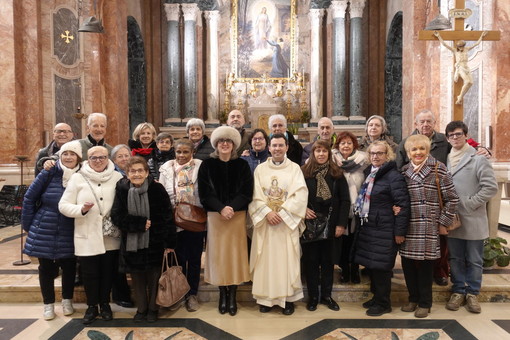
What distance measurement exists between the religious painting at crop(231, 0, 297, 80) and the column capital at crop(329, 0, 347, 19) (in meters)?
1.46

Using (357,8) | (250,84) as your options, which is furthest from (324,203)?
(357,8)

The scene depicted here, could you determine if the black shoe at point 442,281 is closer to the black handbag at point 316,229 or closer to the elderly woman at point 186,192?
the black handbag at point 316,229

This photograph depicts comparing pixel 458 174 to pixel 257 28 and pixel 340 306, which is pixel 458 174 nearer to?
pixel 340 306

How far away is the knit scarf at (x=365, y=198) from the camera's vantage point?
161 inches

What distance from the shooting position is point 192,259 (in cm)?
430

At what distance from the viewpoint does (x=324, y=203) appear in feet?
13.7

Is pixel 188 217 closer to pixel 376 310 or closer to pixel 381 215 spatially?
pixel 381 215

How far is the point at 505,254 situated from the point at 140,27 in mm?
13219

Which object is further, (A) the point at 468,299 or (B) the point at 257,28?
(B) the point at 257,28

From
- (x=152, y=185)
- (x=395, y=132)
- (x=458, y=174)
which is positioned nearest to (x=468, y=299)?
(x=458, y=174)

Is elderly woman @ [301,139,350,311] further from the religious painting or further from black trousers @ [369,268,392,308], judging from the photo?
the religious painting

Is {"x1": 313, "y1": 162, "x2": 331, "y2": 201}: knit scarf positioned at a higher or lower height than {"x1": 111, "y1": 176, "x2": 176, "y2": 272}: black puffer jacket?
higher

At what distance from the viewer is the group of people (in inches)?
155

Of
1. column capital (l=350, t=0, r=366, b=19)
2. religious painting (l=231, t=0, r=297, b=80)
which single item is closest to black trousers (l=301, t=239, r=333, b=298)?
religious painting (l=231, t=0, r=297, b=80)
